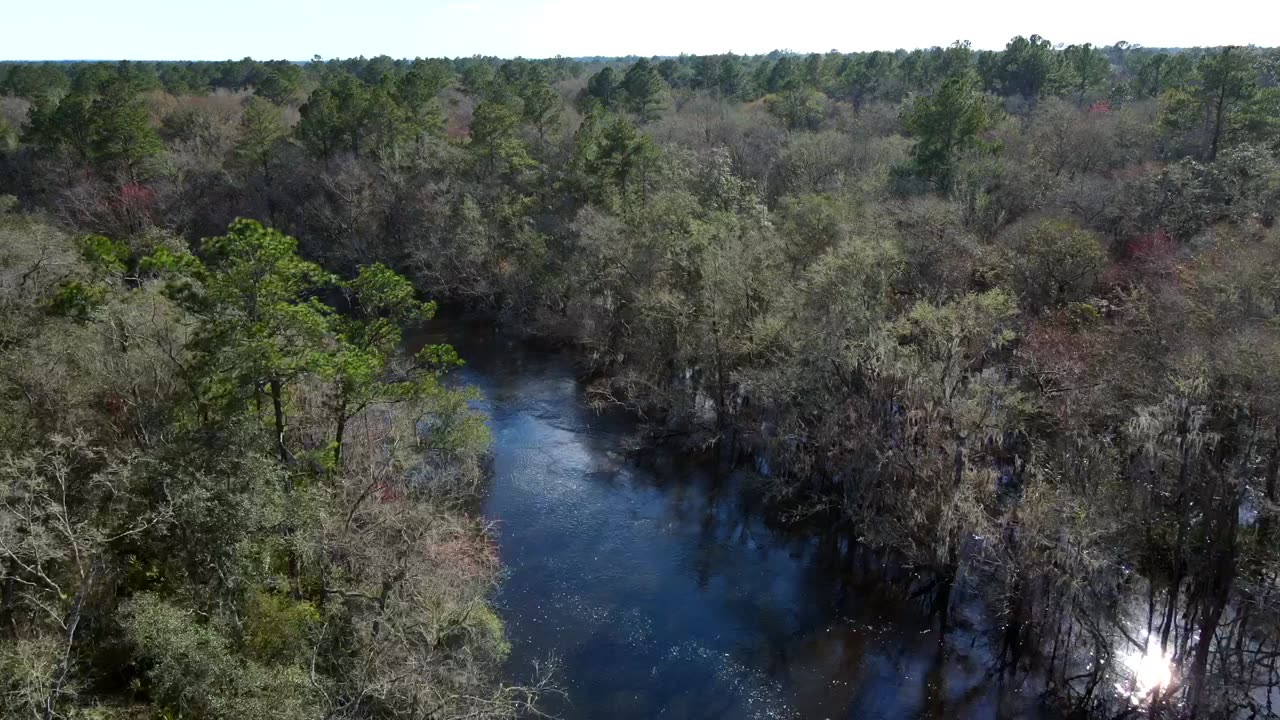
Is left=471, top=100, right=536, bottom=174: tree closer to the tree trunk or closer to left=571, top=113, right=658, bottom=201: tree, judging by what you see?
left=571, top=113, right=658, bottom=201: tree

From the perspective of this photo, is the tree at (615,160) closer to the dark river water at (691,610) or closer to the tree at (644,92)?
the dark river water at (691,610)

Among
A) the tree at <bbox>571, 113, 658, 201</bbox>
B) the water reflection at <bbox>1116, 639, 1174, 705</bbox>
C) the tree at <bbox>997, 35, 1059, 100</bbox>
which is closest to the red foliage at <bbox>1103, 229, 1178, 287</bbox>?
the water reflection at <bbox>1116, 639, 1174, 705</bbox>

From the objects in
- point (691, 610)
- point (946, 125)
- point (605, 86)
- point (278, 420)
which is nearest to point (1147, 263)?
point (946, 125)

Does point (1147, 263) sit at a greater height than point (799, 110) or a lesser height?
lesser

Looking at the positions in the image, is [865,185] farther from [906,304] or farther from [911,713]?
[911,713]

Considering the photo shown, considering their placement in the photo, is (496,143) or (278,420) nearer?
(278,420)

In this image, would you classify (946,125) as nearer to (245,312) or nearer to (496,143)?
(496,143)

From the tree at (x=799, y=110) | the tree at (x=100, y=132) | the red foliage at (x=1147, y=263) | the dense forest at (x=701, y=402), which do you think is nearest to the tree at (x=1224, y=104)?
the dense forest at (x=701, y=402)
